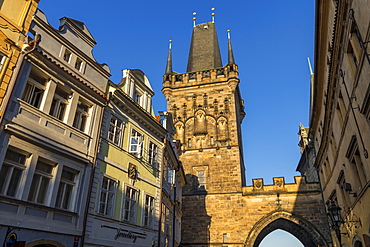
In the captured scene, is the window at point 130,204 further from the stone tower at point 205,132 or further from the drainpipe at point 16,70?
the stone tower at point 205,132

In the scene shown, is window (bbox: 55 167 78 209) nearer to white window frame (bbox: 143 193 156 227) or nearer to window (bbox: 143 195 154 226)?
white window frame (bbox: 143 193 156 227)

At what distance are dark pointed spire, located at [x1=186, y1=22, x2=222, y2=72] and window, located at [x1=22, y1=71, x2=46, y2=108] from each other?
2613 cm

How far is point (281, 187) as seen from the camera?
2358 cm

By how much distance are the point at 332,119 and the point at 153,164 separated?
8.00 metres

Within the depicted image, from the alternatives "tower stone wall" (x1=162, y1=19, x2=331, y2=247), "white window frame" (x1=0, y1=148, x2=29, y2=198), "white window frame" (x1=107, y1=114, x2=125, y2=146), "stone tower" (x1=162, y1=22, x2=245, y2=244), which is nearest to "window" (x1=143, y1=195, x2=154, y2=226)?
"white window frame" (x1=107, y1=114, x2=125, y2=146)

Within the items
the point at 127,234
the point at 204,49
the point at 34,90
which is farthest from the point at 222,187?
the point at 34,90

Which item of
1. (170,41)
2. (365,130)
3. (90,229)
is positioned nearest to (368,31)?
(365,130)

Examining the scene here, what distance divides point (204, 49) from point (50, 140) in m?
29.8

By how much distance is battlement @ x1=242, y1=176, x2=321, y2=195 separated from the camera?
23.0 metres

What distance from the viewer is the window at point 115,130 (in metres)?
10.3

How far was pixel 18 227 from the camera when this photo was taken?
Result: 6.27 meters

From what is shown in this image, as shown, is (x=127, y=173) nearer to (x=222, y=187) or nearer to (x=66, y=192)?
(x=66, y=192)

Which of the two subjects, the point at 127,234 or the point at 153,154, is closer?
the point at 127,234

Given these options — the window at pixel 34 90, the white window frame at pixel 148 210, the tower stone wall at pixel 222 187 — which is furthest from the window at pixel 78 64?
the tower stone wall at pixel 222 187
